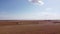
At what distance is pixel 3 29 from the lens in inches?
24.8

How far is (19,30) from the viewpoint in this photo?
2.10ft

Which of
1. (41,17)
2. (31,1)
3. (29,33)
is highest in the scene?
(31,1)

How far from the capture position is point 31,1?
0.70 m

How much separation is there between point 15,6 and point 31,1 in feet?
0.41

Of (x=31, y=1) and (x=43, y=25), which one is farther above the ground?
(x=31, y=1)

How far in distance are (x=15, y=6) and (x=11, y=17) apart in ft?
0.28

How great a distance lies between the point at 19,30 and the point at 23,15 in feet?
0.37

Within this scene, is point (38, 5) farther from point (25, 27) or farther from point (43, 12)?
point (25, 27)

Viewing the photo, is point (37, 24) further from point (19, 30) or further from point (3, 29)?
point (3, 29)

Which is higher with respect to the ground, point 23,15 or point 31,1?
point 31,1

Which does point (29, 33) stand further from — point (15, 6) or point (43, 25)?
point (15, 6)

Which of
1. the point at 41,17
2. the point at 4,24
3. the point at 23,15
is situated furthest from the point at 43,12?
the point at 4,24

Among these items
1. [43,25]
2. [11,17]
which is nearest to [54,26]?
[43,25]

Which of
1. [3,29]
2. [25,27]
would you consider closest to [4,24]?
[3,29]
